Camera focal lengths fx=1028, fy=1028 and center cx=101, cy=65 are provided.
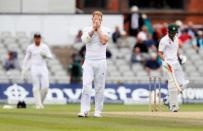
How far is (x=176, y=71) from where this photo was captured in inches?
971

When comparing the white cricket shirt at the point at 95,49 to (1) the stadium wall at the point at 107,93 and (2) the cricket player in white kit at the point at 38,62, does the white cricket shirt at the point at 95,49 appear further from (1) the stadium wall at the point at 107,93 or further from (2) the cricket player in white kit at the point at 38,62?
(1) the stadium wall at the point at 107,93

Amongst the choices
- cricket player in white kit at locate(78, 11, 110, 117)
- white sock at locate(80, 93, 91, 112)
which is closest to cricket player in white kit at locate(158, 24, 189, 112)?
cricket player in white kit at locate(78, 11, 110, 117)

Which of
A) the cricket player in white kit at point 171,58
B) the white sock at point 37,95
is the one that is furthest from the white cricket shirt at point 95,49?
the white sock at point 37,95

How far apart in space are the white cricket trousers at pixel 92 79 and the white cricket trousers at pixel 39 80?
21.5 feet

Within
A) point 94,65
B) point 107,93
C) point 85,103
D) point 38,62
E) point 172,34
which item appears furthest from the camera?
point 107,93

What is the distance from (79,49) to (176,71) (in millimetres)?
12495

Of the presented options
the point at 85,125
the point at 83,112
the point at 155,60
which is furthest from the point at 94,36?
the point at 155,60

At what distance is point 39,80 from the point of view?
27688mm

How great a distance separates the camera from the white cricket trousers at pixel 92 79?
821 inches

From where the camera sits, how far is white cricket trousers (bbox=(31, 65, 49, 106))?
2745cm

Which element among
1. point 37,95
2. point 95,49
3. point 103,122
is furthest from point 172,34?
point 103,122

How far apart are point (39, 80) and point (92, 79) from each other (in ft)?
22.3

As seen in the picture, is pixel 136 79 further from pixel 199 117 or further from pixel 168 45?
pixel 199 117

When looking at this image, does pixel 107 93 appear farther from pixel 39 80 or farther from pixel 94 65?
pixel 94 65
